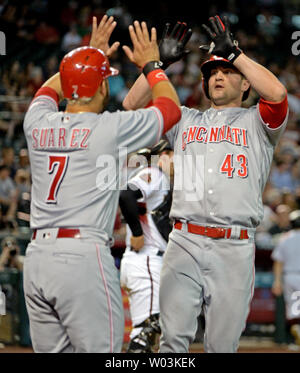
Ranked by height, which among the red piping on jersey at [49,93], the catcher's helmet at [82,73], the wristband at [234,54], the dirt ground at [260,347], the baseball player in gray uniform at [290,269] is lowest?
the dirt ground at [260,347]

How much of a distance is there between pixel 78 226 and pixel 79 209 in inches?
3.4

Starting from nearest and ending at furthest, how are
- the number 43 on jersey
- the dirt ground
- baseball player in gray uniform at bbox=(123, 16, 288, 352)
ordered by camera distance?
baseball player in gray uniform at bbox=(123, 16, 288, 352), the number 43 on jersey, the dirt ground

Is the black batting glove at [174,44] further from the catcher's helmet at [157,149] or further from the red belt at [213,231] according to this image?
the catcher's helmet at [157,149]

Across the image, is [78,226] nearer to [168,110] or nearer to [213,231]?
[168,110]

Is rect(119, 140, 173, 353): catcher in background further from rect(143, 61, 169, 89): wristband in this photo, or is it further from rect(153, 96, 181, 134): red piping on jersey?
rect(153, 96, 181, 134): red piping on jersey

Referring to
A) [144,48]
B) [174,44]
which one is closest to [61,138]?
[144,48]

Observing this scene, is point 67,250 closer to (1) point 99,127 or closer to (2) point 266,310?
(1) point 99,127

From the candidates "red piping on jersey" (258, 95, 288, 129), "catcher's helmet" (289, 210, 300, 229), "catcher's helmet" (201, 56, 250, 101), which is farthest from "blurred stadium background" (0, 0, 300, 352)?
"red piping on jersey" (258, 95, 288, 129)

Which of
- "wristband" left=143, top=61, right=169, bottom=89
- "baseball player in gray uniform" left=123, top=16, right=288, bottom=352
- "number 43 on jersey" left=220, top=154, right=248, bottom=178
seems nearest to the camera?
"wristband" left=143, top=61, right=169, bottom=89

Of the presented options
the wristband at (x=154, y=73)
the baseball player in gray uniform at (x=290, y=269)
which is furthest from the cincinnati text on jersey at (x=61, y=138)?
the baseball player in gray uniform at (x=290, y=269)

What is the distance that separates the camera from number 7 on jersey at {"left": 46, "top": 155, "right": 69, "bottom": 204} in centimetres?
347

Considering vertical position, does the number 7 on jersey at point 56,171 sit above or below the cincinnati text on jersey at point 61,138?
below

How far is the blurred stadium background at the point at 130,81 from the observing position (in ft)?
29.6

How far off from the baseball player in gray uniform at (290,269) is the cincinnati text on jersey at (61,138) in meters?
6.54
